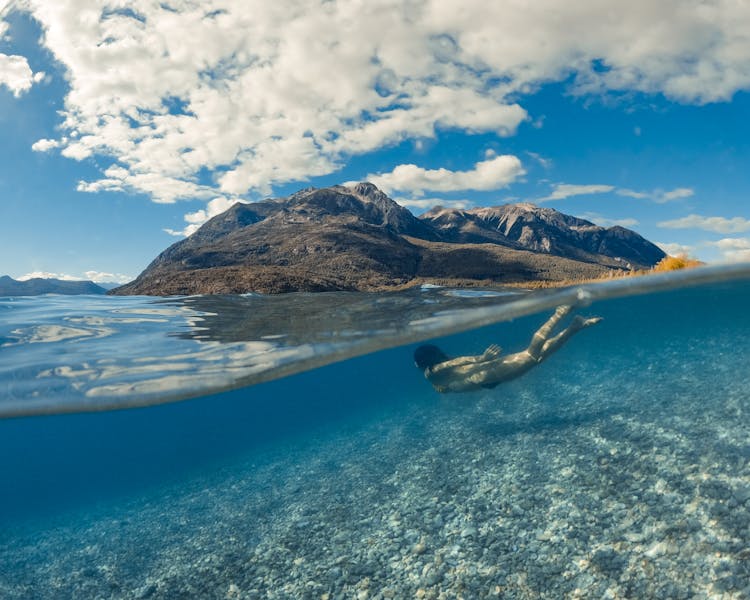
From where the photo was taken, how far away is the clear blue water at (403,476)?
652cm

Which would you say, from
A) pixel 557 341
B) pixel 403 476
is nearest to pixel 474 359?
pixel 557 341

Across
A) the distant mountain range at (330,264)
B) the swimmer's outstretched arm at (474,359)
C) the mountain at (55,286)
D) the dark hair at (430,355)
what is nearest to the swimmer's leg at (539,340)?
the swimmer's outstretched arm at (474,359)

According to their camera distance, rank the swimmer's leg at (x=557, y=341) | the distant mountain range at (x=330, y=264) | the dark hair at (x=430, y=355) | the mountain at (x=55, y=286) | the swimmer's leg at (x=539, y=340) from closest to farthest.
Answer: the swimmer's leg at (x=539, y=340), the swimmer's leg at (x=557, y=341), the dark hair at (x=430, y=355), the distant mountain range at (x=330, y=264), the mountain at (x=55, y=286)

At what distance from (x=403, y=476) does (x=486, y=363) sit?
19.3 ft

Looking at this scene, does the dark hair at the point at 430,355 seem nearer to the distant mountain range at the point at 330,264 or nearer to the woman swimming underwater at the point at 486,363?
the woman swimming underwater at the point at 486,363

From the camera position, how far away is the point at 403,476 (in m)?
10.9

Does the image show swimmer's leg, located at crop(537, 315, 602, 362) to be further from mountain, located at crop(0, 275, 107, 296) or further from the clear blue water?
mountain, located at crop(0, 275, 107, 296)

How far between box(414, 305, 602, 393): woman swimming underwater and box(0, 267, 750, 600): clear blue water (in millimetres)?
1395

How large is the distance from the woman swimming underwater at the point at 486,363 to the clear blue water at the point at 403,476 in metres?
1.39

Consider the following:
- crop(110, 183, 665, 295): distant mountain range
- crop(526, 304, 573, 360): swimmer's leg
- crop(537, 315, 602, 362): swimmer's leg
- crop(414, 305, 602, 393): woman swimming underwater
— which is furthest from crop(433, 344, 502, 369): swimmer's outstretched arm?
crop(110, 183, 665, 295): distant mountain range

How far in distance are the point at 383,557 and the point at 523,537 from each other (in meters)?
2.48

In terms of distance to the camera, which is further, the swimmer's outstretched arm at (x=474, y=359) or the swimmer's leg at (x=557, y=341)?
the swimmer's leg at (x=557, y=341)

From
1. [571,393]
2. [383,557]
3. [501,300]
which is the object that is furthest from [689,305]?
[383,557]

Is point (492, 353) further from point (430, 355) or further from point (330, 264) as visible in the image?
point (330, 264)
